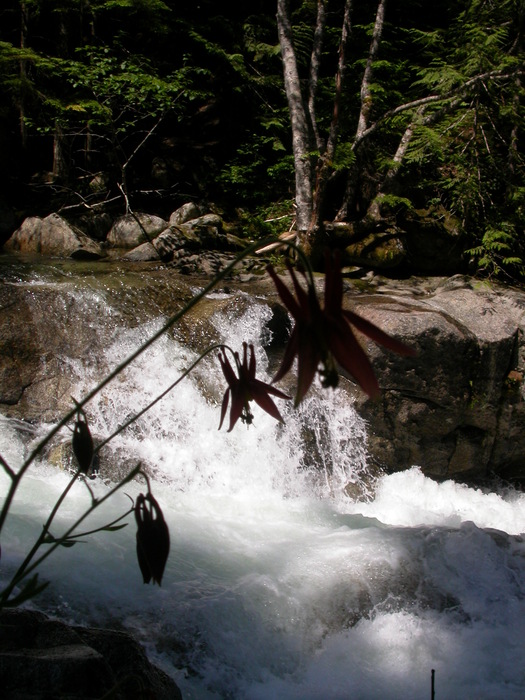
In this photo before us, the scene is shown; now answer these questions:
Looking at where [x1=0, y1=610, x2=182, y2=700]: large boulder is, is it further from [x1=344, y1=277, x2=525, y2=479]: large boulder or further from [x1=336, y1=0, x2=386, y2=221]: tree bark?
[x1=336, y1=0, x2=386, y2=221]: tree bark

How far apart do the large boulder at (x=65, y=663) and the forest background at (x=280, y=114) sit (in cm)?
603

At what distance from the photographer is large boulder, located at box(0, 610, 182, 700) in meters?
1.58

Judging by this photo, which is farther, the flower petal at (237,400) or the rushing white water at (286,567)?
the rushing white water at (286,567)

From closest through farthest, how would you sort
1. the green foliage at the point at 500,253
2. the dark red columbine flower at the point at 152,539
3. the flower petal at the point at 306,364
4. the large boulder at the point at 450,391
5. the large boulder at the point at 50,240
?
the flower petal at the point at 306,364 < the dark red columbine flower at the point at 152,539 < the large boulder at the point at 450,391 < the green foliage at the point at 500,253 < the large boulder at the point at 50,240

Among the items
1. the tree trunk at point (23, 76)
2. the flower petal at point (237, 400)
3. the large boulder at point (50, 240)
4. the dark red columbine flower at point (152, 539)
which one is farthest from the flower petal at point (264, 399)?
the tree trunk at point (23, 76)

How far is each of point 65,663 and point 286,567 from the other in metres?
2.10

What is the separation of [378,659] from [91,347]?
12.9ft

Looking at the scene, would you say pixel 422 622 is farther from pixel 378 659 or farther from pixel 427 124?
pixel 427 124

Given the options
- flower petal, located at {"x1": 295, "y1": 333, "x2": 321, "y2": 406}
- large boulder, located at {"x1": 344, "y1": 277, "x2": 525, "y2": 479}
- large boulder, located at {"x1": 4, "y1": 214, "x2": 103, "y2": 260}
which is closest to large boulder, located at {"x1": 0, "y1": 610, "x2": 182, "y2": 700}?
flower petal, located at {"x1": 295, "y1": 333, "x2": 321, "y2": 406}

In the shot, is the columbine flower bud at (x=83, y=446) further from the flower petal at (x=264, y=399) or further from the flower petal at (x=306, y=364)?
the flower petal at (x=306, y=364)

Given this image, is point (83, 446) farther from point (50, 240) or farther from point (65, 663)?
point (50, 240)

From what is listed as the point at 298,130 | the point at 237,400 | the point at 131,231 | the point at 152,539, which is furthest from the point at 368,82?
the point at 152,539

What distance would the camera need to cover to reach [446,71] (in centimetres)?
747

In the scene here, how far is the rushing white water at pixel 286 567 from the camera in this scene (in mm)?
2779
